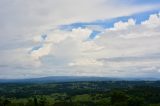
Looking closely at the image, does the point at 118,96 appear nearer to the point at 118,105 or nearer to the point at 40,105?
the point at 118,105

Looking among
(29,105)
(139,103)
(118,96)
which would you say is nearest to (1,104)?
(29,105)

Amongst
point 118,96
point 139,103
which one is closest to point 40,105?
point 118,96

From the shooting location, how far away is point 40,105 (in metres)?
164

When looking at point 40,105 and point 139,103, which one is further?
point 40,105

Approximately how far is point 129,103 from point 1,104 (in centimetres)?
6987

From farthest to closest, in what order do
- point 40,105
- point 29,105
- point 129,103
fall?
point 29,105, point 40,105, point 129,103

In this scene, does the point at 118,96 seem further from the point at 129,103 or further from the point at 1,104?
the point at 1,104

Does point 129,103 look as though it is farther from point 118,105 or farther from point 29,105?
point 29,105

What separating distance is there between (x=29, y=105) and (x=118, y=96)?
48.5 metres

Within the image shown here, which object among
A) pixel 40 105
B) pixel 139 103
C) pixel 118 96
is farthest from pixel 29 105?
pixel 139 103

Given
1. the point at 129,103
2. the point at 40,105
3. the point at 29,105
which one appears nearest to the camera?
the point at 129,103

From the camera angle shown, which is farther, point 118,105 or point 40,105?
point 40,105

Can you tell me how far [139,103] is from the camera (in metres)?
144

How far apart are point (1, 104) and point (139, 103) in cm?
7385
